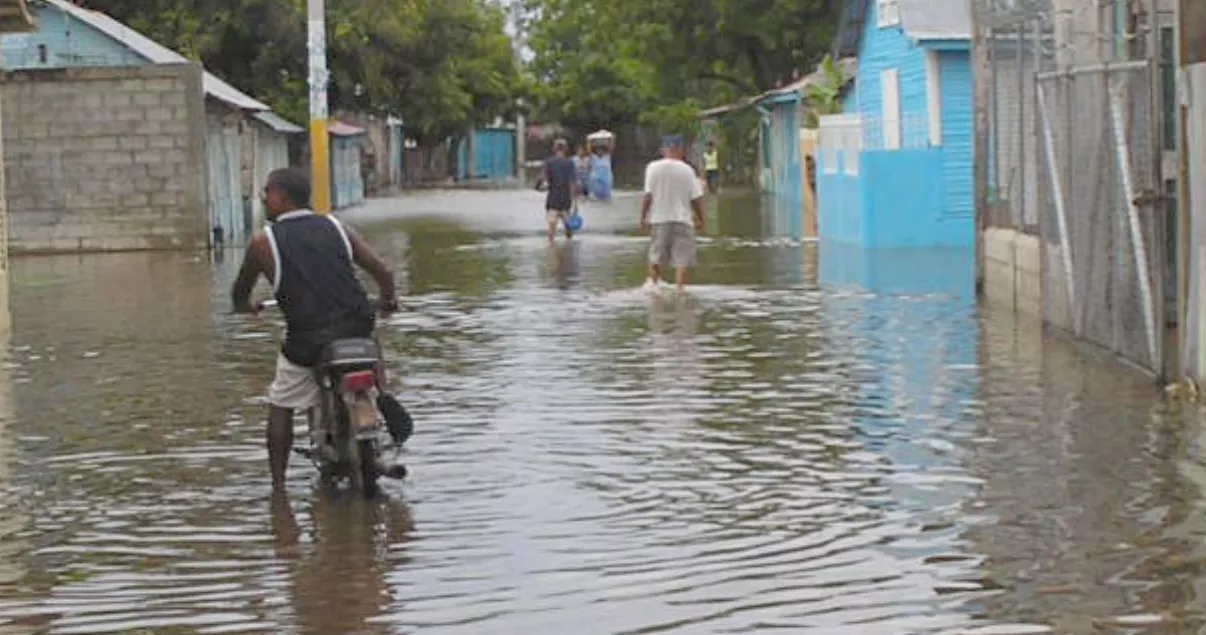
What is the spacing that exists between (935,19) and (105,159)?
13.1 metres

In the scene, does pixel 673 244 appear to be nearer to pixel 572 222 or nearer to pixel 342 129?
pixel 572 222

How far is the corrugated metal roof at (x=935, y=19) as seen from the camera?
31.1 meters

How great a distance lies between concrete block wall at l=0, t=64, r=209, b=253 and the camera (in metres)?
35.5

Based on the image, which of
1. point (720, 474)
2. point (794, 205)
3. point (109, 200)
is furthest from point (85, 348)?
A: point (794, 205)

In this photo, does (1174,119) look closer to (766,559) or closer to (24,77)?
(766,559)

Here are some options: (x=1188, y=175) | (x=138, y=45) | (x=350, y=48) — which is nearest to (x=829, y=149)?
(x=138, y=45)

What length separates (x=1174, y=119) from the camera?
1373 cm

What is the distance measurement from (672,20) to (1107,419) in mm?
48732

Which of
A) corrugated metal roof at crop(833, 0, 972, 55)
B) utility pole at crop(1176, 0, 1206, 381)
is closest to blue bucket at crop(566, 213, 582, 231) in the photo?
corrugated metal roof at crop(833, 0, 972, 55)

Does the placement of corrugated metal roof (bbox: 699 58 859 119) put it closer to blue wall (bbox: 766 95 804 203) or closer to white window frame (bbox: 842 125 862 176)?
blue wall (bbox: 766 95 804 203)

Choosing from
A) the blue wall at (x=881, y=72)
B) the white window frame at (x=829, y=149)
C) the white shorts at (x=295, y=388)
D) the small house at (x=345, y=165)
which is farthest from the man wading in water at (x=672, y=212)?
the small house at (x=345, y=165)

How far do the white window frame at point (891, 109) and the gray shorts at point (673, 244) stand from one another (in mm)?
11966

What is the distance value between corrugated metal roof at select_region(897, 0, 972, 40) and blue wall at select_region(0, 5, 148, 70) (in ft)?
48.6

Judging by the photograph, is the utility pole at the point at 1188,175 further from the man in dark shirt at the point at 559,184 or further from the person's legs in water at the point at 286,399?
the man in dark shirt at the point at 559,184
